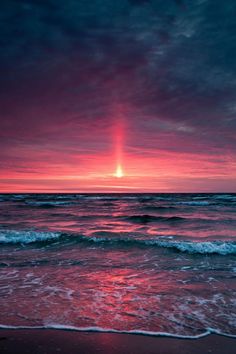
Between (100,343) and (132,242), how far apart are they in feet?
27.4

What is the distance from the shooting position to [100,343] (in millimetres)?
4312

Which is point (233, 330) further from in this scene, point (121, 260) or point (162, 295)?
point (121, 260)

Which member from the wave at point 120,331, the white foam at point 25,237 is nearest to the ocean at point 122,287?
the wave at point 120,331

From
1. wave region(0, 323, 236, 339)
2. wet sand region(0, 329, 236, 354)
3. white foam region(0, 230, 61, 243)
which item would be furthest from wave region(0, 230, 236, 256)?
wet sand region(0, 329, 236, 354)

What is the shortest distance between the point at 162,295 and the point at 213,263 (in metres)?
3.60

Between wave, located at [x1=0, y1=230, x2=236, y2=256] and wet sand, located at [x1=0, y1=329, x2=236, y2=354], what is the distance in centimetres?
675

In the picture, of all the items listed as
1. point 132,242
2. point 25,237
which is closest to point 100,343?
point 132,242

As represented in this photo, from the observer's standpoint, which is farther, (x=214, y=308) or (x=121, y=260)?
(x=121, y=260)

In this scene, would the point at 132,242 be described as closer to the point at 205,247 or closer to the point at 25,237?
the point at 205,247

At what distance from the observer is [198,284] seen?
719 cm

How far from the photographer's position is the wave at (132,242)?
11.1 meters

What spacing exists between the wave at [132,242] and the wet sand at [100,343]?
675 cm

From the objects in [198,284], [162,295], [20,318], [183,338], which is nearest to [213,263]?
[198,284]

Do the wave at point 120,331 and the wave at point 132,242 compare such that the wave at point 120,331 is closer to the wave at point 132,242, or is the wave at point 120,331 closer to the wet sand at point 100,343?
the wet sand at point 100,343
